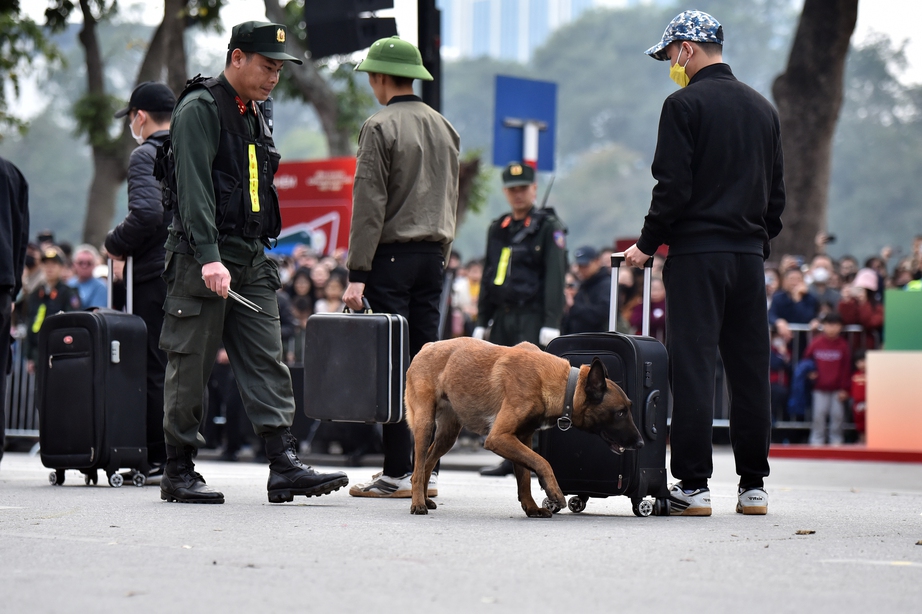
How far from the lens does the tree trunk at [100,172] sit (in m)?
25.2

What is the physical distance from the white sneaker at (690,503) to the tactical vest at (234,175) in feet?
7.74

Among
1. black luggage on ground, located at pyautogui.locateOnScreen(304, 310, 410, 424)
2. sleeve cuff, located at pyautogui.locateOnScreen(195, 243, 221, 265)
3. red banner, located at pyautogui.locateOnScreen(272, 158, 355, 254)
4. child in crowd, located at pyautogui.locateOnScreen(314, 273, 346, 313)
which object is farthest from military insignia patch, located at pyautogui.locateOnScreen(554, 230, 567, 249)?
red banner, located at pyautogui.locateOnScreen(272, 158, 355, 254)

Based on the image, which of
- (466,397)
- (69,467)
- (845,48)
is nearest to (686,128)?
(466,397)

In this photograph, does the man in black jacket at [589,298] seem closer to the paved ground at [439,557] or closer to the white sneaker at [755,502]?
the paved ground at [439,557]

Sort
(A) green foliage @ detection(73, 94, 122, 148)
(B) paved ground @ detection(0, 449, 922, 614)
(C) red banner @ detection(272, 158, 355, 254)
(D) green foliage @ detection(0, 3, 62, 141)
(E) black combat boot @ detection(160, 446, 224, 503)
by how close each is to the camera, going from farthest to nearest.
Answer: (A) green foliage @ detection(73, 94, 122, 148), (D) green foliage @ detection(0, 3, 62, 141), (C) red banner @ detection(272, 158, 355, 254), (E) black combat boot @ detection(160, 446, 224, 503), (B) paved ground @ detection(0, 449, 922, 614)

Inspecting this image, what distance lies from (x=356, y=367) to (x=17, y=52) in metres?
19.7

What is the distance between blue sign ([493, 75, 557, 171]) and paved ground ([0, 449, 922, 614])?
20.3 feet

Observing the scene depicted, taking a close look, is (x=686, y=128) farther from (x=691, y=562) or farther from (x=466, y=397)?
(x=691, y=562)

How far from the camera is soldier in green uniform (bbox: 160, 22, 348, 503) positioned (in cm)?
626

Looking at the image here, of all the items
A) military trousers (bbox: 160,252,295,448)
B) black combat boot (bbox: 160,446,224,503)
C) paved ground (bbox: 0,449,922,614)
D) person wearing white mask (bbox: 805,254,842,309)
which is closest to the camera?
paved ground (bbox: 0,449,922,614)

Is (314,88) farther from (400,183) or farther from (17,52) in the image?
(400,183)

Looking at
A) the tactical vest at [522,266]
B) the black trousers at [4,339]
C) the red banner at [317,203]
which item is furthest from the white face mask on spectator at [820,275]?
the black trousers at [4,339]

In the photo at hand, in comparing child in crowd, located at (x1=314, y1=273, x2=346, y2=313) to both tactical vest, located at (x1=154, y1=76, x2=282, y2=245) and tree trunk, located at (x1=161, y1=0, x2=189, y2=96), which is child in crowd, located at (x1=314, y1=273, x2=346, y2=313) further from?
tree trunk, located at (x1=161, y1=0, x2=189, y2=96)

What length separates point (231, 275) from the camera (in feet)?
21.0
